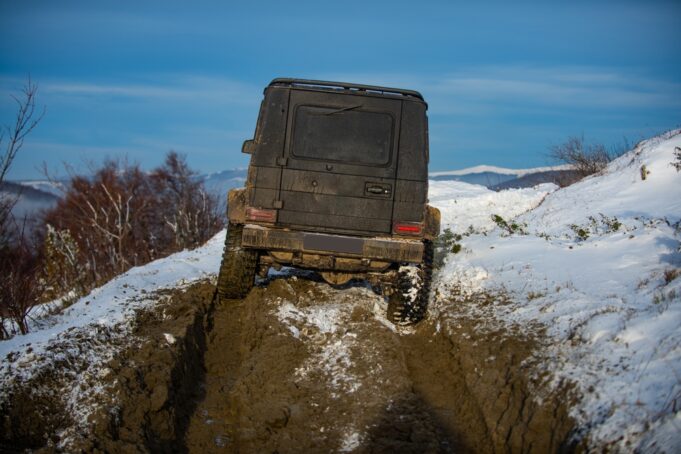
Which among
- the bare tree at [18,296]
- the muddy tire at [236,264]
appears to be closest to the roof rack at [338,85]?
the muddy tire at [236,264]

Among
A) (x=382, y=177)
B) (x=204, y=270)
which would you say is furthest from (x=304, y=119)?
(x=204, y=270)

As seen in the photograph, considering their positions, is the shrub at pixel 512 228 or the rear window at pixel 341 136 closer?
the rear window at pixel 341 136

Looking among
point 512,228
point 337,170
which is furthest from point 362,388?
point 512,228

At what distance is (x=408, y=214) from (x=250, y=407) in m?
2.59

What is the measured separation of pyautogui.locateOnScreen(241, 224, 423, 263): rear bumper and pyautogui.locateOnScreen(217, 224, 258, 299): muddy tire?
0.63 metres

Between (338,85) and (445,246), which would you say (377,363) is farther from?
(445,246)

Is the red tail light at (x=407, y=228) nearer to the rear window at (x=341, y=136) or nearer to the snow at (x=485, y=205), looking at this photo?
the rear window at (x=341, y=136)

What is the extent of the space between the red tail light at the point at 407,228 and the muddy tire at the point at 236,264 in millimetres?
1650

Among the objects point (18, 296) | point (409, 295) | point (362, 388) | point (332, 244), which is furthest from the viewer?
point (18, 296)

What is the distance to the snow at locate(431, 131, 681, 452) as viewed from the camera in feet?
13.4

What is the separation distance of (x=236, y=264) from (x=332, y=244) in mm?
1271

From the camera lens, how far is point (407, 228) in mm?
6738

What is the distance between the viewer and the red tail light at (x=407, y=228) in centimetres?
673

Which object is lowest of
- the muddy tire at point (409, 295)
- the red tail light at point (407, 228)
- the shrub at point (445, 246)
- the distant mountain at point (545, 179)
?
the muddy tire at point (409, 295)
